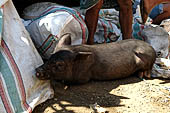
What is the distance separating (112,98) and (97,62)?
0.53 m

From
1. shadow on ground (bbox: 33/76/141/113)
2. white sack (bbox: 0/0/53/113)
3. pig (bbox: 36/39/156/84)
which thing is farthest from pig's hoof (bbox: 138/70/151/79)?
white sack (bbox: 0/0/53/113)

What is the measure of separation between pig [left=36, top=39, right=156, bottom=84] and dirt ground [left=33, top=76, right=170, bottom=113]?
11 centimetres

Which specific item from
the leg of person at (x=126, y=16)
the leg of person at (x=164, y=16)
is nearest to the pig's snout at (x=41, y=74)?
the leg of person at (x=126, y=16)

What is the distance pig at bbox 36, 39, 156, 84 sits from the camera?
258 cm

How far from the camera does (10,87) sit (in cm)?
200

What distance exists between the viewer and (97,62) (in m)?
2.84

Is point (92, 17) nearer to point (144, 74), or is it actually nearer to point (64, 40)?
point (64, 40)

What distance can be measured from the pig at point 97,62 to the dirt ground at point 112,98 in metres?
0.11

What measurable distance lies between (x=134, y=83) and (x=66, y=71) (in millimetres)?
837

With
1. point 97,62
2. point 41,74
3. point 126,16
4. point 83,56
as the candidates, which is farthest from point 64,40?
point 126,16

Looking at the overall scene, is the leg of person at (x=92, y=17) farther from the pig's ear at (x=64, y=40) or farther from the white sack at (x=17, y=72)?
the white sack at (x=17, y=72)

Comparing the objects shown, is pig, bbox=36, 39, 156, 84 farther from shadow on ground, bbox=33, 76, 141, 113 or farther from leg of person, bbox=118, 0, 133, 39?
leg of person, bbox=118, 0, 133, 39

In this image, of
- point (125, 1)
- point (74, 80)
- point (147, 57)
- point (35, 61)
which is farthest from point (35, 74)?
point (125, 1)

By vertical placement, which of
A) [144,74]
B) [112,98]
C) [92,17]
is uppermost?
[92,17]
